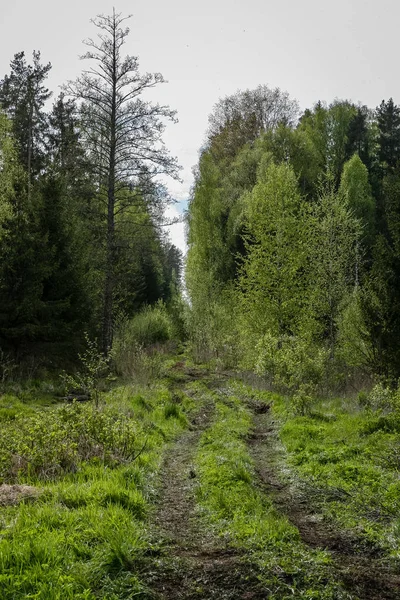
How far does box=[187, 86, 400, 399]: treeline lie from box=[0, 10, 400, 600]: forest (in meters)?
0.09

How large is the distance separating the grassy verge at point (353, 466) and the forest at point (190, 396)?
0.03m

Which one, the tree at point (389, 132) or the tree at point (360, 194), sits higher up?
the tree at point (389, 132)

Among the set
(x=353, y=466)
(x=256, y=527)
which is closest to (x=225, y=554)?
(x=256, y=527)

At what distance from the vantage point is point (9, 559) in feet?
12.3

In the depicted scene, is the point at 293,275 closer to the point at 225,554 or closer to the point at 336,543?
the point at 336,543

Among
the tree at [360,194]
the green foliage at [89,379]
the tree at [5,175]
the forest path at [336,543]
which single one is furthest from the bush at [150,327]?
the forest path at [336,543]

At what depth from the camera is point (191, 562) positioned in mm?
4148

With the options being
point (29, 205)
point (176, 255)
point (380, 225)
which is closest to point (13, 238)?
point (29, 205)

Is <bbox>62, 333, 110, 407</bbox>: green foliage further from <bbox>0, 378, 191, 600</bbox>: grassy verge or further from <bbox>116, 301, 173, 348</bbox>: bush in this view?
<bbox>116, 301, 173, 348</bbox>: bush

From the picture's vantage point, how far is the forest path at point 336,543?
3.76 m

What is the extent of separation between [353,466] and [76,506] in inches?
151

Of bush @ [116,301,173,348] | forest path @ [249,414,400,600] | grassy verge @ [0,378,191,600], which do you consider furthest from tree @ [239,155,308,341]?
forest path @ [249,414,400,600]

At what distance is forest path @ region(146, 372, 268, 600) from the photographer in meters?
3.67

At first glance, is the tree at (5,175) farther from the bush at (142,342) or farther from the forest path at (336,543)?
the forest path at (336,543)
